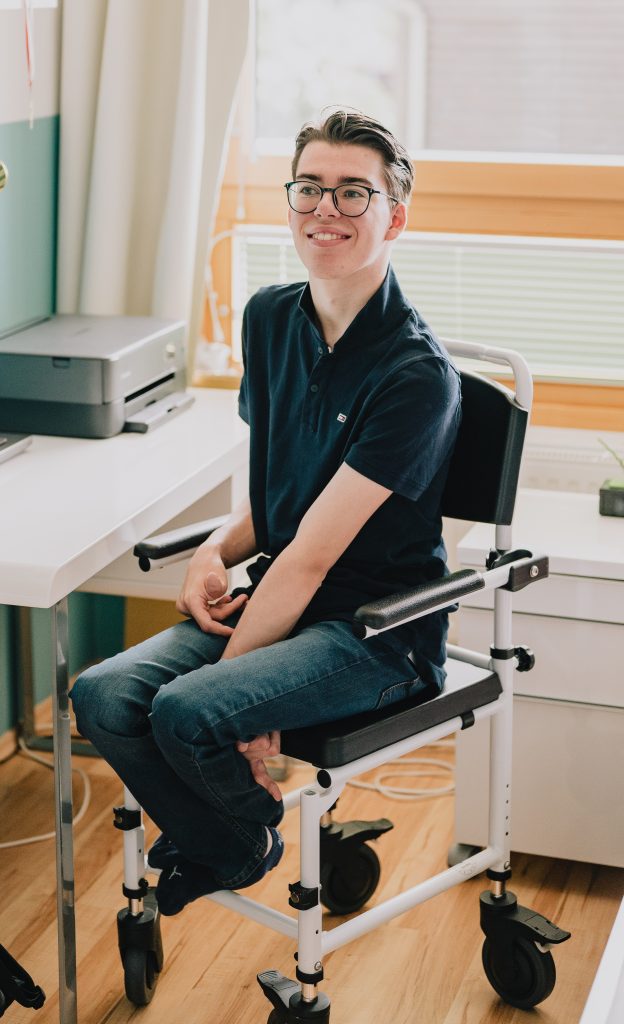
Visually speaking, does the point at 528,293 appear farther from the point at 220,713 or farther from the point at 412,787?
the point at 220,713

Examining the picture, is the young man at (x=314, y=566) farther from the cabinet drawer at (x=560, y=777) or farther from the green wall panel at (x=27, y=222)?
the green wall panel at (x=27, y=222)

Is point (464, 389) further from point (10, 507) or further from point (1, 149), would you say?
point (1, 149)

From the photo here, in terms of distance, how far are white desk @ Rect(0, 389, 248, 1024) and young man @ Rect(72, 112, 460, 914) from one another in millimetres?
113

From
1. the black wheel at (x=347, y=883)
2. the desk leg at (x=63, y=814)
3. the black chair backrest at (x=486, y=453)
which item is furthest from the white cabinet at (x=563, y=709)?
the desk leg at (x=63, y=814)

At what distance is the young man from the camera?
1778 millimetres

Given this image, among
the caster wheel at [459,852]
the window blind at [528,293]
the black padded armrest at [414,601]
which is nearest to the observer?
the black padded armrest at [414,601]

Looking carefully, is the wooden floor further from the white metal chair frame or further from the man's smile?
the man's smile

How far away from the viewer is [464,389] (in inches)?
78.7

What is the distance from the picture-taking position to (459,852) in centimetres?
242

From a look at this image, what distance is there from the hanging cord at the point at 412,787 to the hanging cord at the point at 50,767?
0.53 m

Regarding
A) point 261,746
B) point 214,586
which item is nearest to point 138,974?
point 261,746

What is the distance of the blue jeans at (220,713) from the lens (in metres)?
1.75

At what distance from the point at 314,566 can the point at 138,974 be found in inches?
27.4

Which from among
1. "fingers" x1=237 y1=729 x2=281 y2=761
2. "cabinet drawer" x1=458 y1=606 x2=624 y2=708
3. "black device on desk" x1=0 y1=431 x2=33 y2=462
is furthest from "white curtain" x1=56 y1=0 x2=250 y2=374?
"fingers" x1=237 y1=729 x2=281 y2=761
